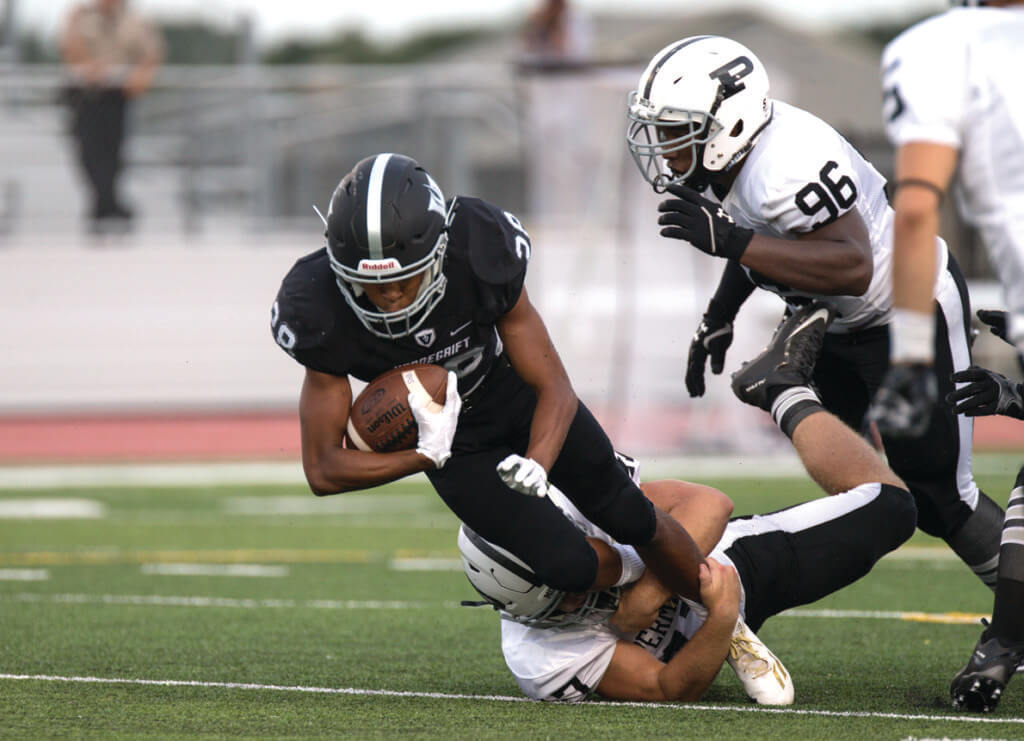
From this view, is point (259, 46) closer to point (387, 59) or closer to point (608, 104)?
point (608, 104)

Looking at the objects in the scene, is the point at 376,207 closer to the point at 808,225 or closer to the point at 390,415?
the point at 390,415

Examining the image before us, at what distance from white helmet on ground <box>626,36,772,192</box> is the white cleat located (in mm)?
1313

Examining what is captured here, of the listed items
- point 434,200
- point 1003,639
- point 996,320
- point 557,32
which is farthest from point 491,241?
point 557,32

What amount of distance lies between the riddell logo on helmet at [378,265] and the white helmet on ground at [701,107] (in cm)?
88

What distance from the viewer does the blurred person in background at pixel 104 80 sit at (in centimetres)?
1360

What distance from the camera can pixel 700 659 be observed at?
3.98m

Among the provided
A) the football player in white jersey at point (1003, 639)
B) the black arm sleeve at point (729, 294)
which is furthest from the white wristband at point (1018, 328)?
the black arm sleeve at point (729, 294)

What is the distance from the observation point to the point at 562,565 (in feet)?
13.0

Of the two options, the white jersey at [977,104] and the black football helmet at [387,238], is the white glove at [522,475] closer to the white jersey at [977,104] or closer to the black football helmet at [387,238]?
the black football helmet at [387,238]

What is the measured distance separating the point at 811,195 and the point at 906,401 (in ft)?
4.09

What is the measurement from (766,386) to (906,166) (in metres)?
1.30

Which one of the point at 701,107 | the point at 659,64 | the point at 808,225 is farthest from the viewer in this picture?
the point at 659,64

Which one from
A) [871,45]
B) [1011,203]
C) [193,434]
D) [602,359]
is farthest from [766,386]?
[871,45]

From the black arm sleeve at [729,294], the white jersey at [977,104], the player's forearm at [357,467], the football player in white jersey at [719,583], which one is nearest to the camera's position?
the white jersey at [977,104]
